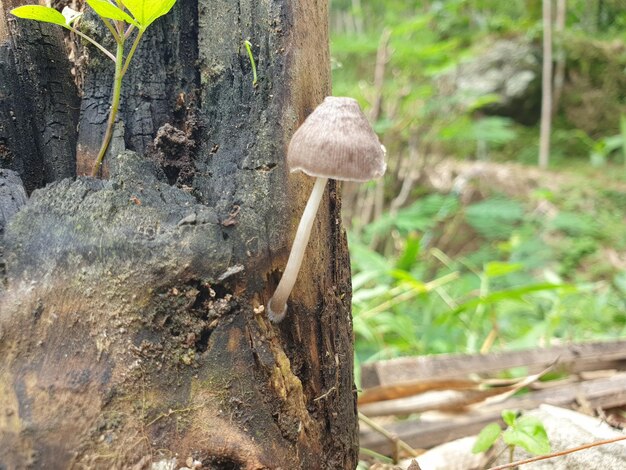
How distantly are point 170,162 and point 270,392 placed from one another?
0.63 metres

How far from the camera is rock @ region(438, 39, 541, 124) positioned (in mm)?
10086

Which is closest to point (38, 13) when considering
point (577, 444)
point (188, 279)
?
point (188, 279)

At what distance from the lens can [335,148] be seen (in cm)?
113

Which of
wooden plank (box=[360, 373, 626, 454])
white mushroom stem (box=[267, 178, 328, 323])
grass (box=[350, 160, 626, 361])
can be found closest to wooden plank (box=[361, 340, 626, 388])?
wooden plank (box=[360, 373, 626, 454])

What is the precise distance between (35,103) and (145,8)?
52 centimetres

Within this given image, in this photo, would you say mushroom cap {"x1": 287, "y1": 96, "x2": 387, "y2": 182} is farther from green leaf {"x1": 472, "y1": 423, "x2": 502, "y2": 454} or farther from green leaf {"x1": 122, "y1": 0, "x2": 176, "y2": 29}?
green leaf {"x1": 472, "y1": 423, "x2": 502, "y2": 454}

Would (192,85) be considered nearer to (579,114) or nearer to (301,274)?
(301,274)

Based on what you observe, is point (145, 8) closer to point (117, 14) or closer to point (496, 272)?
point (117, 14)

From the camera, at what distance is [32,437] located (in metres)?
1.10

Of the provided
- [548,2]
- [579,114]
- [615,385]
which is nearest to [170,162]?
[615,385]

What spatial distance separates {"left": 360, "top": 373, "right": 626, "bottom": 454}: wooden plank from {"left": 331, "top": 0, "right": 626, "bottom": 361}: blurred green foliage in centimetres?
53

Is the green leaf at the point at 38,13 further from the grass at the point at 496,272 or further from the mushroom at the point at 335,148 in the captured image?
the grass at the point at 496,272

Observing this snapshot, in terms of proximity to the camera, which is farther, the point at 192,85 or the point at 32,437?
the point at 192,85

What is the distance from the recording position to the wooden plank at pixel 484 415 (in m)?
2.40
